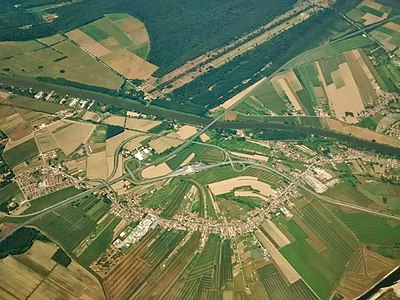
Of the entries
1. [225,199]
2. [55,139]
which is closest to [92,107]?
[55,139]

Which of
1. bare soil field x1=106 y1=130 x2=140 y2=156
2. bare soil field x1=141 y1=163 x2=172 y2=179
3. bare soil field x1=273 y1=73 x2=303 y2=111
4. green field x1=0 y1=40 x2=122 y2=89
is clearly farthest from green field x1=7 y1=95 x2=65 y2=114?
bare soil field x1=273 y1=73 x2=303 y2=111

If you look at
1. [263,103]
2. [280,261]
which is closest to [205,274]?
[280,261]

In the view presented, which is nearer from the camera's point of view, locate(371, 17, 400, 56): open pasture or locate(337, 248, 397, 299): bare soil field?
locate(337, 248, 397, 299): bare soil field

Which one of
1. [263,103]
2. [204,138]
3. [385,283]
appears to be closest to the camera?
[385,283]

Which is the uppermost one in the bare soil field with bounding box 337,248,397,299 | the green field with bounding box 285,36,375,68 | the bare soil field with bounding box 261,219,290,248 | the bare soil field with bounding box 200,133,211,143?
the green field with bounding box 285,36,375,68

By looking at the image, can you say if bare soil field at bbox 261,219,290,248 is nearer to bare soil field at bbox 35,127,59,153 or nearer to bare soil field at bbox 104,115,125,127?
bare soil field at bbox 104,115,125,127

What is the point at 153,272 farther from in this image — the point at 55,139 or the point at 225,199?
the point at 55,139

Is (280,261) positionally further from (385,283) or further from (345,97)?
(345,97)
